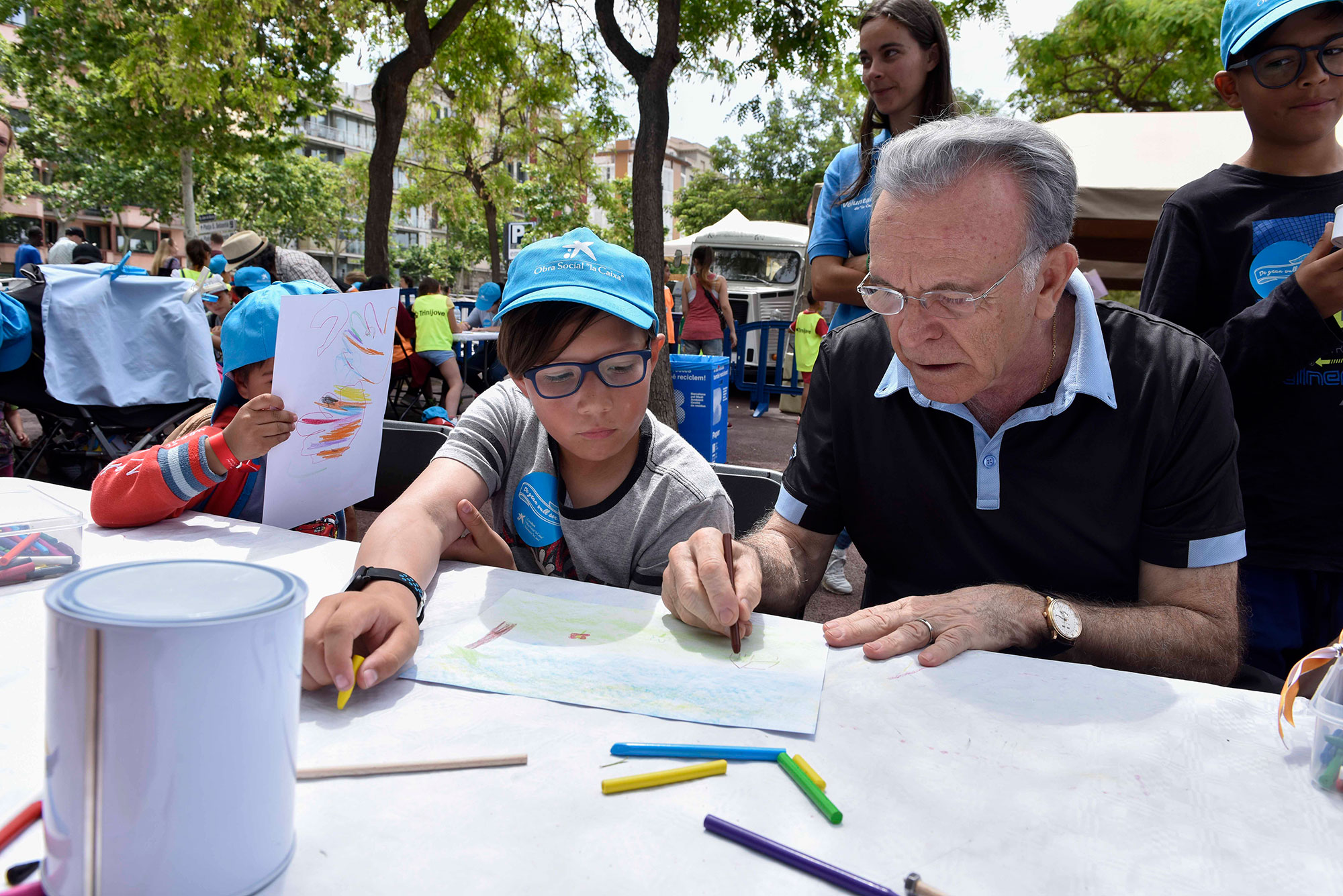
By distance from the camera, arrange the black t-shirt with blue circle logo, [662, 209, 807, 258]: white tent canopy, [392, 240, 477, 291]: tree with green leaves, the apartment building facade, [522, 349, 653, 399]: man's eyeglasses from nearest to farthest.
→ [522, 349, 653, 399]: man's eyeglasses
the black t-shirt with blue circle logo
[662, 209, 807, 258]: white tent canopy
[392, 240, 477, 291]: tree with green leaves
the apartment building facade

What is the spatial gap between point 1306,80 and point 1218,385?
81 cm

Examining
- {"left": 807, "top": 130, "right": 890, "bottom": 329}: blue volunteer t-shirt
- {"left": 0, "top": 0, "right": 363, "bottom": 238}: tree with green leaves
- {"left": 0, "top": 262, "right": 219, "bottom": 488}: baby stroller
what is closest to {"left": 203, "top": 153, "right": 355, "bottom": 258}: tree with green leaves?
{"left": 0, "top": 0, "right": 363, "bottom": 238}: tree with green leaves

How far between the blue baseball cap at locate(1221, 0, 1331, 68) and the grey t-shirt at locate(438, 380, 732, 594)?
4.85 feet

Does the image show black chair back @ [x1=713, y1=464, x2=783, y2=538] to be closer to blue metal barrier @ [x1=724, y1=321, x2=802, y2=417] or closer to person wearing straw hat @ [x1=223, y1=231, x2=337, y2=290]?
person wearing straw hat @ [x1=223, y1=231, x2=337, y2=290]

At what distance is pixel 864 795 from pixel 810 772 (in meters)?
0.06

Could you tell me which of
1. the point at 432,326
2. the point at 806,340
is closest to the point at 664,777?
the point at 432,326

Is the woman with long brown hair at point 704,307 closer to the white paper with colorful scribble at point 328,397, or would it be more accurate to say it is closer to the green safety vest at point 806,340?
the green safety vest at point 806,340

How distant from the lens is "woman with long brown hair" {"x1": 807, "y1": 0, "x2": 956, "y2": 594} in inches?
105

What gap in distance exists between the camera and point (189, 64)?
7.97m

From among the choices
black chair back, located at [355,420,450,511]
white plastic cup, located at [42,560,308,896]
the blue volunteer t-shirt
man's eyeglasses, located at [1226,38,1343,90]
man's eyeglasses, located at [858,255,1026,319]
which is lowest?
black chair back, located at [355,420,450,511]

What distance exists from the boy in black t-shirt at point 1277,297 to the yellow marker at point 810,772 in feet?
4.88

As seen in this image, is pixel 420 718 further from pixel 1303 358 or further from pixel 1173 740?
pixel 1303 358

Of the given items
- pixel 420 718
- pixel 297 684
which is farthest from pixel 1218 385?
pixel 297 684

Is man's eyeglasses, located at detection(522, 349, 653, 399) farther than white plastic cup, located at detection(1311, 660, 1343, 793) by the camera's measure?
Yes
